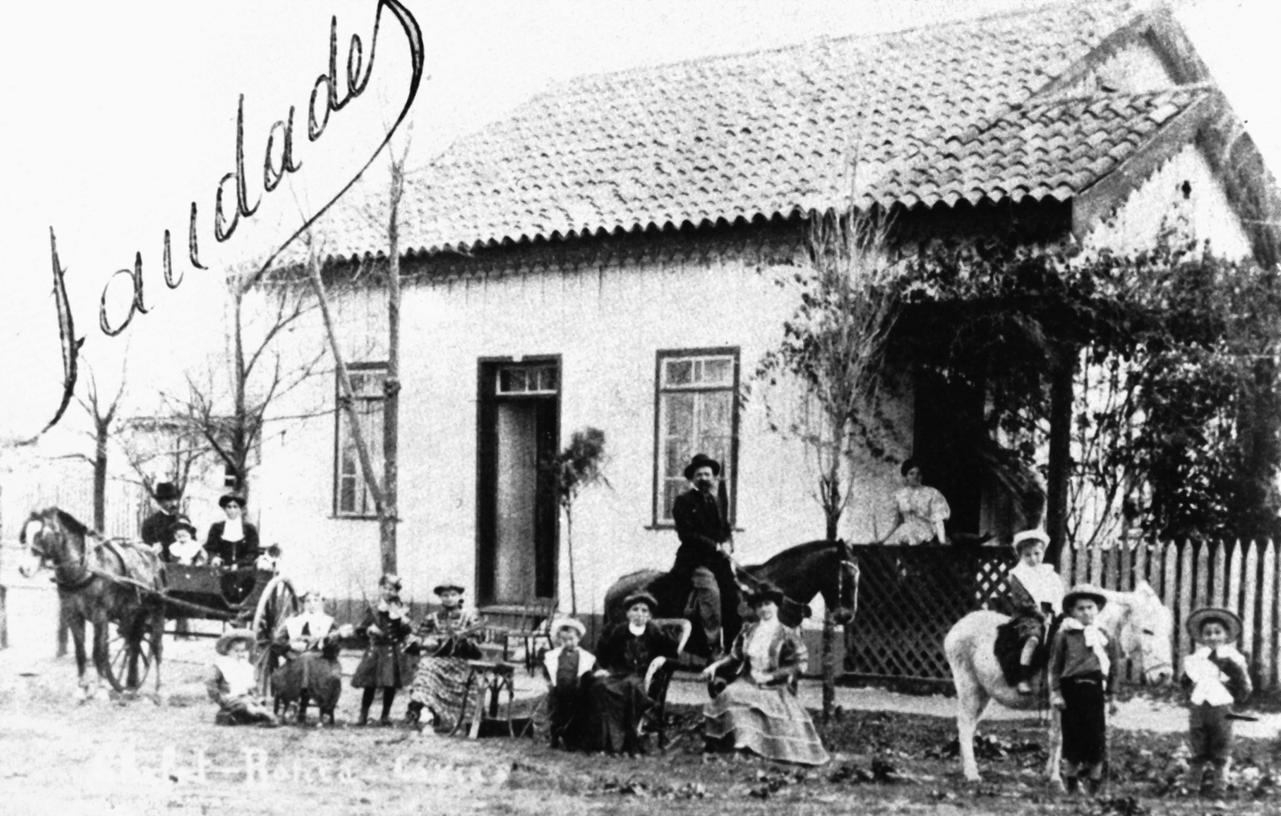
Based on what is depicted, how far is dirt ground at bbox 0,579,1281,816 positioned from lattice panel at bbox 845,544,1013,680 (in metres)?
1.26

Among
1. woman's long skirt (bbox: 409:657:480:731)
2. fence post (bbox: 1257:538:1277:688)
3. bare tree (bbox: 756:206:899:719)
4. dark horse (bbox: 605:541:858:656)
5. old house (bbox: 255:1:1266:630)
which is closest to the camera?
woman's long skirt (bbox: 409:657:480:731)

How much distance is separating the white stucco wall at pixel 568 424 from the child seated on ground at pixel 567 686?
4.27 m

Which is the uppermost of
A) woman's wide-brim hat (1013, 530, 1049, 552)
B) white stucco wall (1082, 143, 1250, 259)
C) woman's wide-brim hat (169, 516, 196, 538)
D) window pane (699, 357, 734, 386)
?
white stucco wall (1082, 143, 1250, 259)

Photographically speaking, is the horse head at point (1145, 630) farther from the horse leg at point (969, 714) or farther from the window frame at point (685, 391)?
the window frame at point (685, 391)

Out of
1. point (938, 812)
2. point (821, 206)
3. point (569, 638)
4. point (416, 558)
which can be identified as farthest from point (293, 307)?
point (938, 812)

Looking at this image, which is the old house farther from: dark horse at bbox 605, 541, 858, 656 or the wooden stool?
the wooden stool

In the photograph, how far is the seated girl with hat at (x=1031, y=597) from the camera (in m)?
8.85

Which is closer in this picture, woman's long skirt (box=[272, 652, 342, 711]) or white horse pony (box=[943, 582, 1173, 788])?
white horse pony (box=[943, 582, 1173, 788])

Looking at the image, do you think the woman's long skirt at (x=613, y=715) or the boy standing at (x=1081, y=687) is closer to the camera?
the boy standing at (x=1081, y=687)

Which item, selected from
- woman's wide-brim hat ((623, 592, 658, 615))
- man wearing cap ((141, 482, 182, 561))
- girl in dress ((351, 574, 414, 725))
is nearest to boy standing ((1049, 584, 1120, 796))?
woman's wide-brim hat ((623, 592, 658, 615))

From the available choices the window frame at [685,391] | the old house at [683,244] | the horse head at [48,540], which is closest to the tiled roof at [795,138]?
the old house at [683,244]

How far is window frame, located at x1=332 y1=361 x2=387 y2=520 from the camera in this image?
664 inches

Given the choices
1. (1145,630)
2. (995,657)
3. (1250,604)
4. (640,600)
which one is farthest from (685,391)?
(995,657)

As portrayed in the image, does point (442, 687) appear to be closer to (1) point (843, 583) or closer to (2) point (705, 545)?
(2) point (705, 545)
